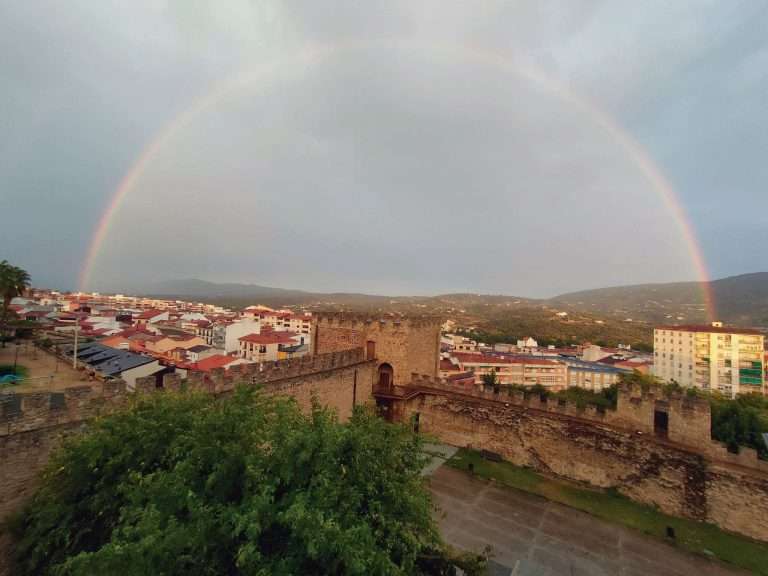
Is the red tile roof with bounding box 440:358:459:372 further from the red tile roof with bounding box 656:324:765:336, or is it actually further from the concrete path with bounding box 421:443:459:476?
the red tile roof with bounding box 656:324:765:336

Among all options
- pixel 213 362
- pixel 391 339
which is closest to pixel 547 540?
pixel 391 339

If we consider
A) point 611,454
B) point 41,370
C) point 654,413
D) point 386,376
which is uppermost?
point 654,413

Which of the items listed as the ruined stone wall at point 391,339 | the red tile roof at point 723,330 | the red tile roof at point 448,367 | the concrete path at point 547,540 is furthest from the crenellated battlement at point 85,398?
the red tile roof at point 723,330

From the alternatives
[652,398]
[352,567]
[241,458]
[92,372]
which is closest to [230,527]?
[241,458]

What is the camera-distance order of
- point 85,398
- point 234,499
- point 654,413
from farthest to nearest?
1. point 654,413
2. point 85,398
3. point 234,499

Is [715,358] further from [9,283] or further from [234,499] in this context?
A: [9,283]

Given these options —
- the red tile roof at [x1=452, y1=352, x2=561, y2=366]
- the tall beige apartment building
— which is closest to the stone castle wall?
the red tile roof at [x1=452, y1=352, x2=561, y2=366]
